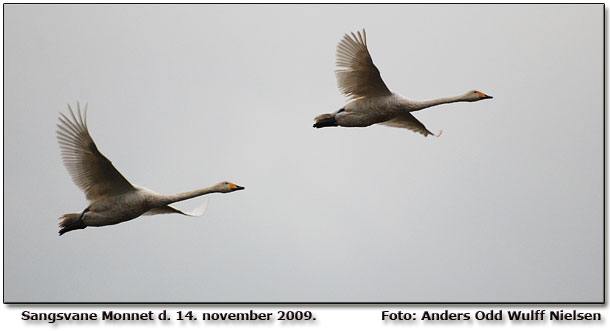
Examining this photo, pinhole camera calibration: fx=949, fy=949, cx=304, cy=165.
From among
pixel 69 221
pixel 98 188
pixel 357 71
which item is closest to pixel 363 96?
pixel 357 71

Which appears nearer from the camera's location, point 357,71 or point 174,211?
point 357,71

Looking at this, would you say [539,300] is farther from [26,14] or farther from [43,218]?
[26,14]

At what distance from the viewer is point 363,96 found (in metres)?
4.84

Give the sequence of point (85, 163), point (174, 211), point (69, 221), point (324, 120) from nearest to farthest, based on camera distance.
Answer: point (85, 163), point (69, 221), point (324, 120), point (174, 211)

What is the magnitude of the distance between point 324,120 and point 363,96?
234 millimetres

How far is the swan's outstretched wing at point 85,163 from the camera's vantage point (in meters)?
4.50

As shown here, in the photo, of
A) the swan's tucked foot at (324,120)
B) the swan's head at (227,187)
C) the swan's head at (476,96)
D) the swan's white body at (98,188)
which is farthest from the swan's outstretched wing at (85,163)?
the swan's head at (476,96)

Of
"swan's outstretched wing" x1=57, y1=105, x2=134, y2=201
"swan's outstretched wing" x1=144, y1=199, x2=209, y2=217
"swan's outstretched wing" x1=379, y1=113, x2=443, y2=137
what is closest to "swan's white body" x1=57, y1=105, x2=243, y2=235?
"swan's outstretched wing" x1=57, y1=105, x2=134, y2=201

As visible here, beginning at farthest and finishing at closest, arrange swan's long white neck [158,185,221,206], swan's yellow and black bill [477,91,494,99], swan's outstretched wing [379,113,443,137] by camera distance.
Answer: swan's outstretched wing [379,113,443,137] → swan's yellow and black bill [477,91,494,99] → swan's long white neck [158,185,221,206]

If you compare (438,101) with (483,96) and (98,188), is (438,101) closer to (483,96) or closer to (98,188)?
(483,96)

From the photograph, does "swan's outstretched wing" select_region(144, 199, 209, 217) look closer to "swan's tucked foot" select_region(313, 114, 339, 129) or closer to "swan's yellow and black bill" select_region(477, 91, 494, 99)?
"swan's tucked foot" select_region(313, 114, 339, 129)

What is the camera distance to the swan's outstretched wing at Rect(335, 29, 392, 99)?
185 inches

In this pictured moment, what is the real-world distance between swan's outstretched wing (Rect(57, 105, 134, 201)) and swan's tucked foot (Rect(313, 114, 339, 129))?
3.21ft

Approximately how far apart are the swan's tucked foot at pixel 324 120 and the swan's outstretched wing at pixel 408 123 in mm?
425
